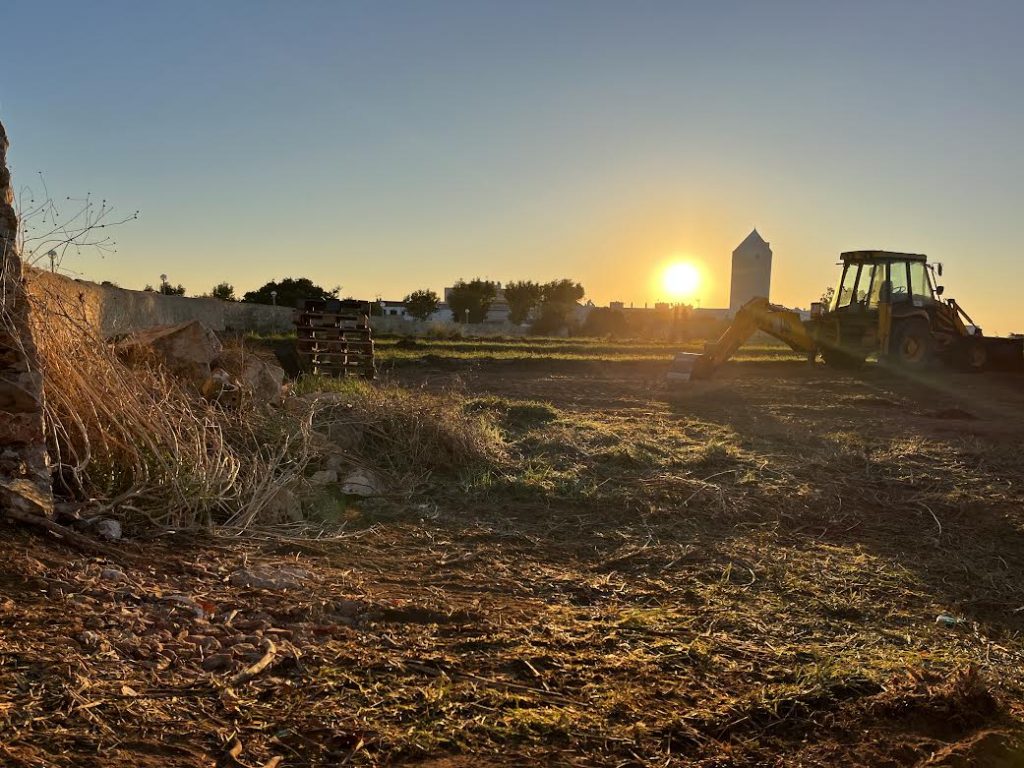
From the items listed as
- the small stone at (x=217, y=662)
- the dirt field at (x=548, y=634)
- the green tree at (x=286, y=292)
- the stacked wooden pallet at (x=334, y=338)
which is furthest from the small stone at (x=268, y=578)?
the green tree at (x=286, y=292)

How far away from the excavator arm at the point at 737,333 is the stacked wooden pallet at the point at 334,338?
276 inches

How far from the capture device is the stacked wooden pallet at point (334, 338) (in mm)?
13781

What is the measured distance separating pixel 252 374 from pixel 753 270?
263 feet


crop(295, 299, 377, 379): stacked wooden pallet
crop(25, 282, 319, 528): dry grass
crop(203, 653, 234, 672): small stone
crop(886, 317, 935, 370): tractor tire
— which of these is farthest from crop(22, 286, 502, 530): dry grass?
crop(886, 317, 935, 370): tractor tire

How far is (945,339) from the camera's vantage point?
19.7 metres

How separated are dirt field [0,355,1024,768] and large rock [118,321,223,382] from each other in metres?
1.98

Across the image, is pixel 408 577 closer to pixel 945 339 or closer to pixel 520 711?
pixel 520 711

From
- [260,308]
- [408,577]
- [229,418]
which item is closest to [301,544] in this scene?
[408,577]

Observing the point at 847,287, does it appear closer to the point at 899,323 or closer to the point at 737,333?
the point at 899,323

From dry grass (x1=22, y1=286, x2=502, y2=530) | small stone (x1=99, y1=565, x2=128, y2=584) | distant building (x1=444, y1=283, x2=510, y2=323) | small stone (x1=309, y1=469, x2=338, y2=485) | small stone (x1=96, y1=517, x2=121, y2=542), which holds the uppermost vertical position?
distant building (x1=444, y1=283, x2=510, y2=323)

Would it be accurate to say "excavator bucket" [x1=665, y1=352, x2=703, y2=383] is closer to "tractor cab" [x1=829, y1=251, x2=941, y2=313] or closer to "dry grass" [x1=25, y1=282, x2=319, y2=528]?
"tractor cab" [x1=829, y1=251, x2=941, y2=313]

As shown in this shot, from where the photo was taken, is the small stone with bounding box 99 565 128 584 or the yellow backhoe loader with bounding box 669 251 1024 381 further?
the yellow backhoe loader with bounding box 669 251 1024 381

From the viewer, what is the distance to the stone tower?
81.4 metres

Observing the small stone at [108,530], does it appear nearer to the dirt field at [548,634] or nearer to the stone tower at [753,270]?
the dirt field at [548,634]
